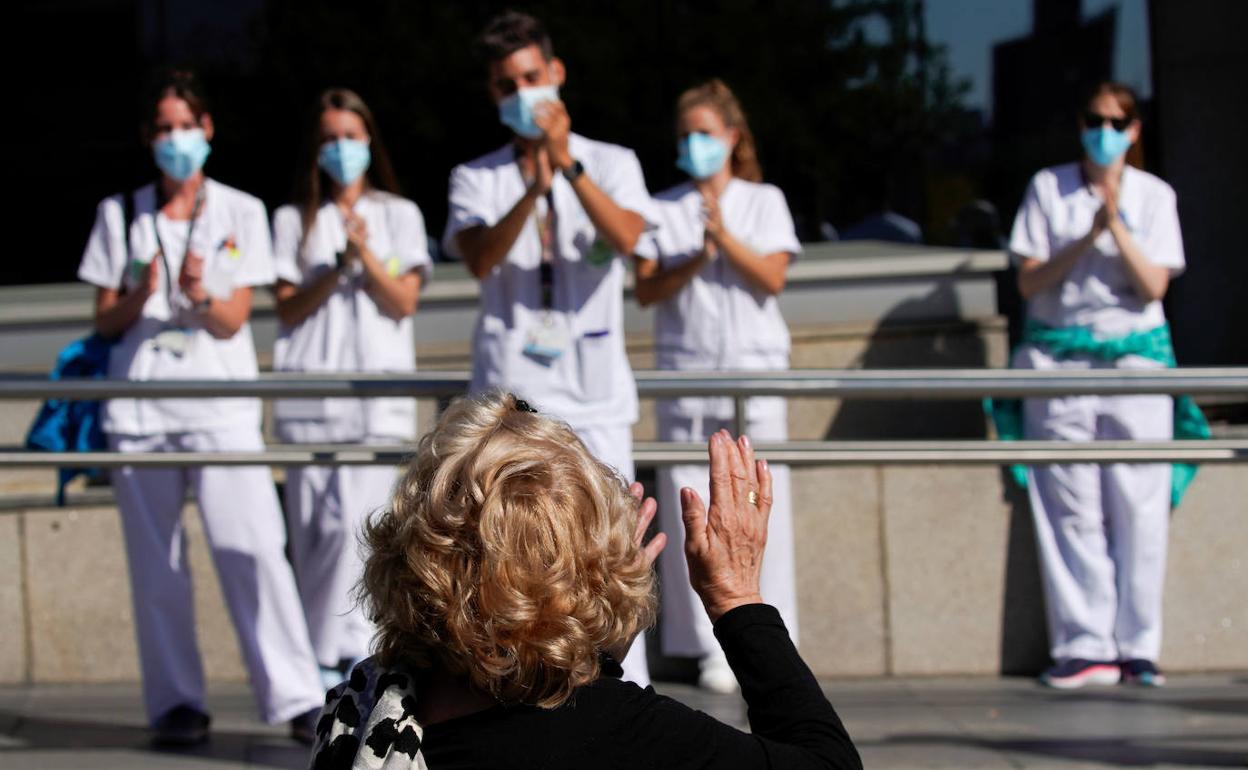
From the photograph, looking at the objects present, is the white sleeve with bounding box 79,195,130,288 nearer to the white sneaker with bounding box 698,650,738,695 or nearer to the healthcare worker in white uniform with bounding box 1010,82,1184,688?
the white sneaker with bounding box 698,650,738,695

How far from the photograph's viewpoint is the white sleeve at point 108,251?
5.14m

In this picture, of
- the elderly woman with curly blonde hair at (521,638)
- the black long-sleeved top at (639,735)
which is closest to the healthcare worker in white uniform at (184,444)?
the elderly woman with curly blonde hair at (521,638)

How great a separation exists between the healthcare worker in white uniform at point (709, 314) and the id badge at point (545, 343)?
1042mm

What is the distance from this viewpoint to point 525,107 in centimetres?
473

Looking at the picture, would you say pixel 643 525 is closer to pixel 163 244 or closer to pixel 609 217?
pixel 609 217

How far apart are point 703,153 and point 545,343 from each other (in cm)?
134

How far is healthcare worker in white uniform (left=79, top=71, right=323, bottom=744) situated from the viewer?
5082 millimetres

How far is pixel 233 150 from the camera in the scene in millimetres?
9531

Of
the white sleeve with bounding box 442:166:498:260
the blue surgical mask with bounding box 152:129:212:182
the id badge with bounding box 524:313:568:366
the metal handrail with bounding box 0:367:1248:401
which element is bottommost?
the metal handrail with bounding box 0:367:1248:401

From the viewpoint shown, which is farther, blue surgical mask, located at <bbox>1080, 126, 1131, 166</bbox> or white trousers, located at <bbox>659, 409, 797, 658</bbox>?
blue surgical mask, located at <bbox>1080, 126, 1131, 166</bbox>

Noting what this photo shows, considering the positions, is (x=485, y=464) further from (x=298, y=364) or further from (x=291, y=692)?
(x=298, y=364)

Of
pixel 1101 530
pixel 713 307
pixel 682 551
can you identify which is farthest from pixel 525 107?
pixel 1101 530

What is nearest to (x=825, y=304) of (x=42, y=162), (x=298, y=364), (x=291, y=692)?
(x=298, y=364)

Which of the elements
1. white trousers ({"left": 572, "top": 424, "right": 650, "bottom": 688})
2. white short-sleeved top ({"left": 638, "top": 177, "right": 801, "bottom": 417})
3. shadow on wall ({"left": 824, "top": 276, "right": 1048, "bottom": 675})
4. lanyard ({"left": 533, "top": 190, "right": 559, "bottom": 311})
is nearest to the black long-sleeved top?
white trousers ({"left": 572, "top": 424, "right": 650, "bottom": 688})
